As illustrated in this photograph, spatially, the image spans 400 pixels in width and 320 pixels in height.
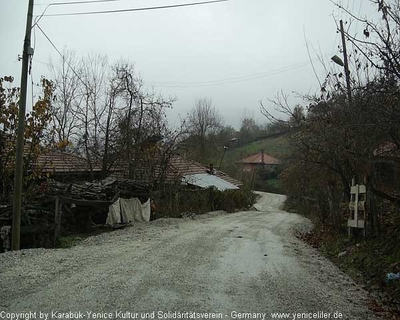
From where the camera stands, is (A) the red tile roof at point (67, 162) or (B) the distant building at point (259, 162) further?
(B) the distant building at point (259, 162)

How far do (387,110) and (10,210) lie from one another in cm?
1201

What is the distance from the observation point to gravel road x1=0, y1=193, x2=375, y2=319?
5766 mm

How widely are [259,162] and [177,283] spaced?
67358mm

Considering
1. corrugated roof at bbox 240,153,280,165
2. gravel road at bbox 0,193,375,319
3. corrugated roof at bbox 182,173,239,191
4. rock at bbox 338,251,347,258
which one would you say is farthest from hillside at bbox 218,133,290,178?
gravel road at bbox 0,193,375,319

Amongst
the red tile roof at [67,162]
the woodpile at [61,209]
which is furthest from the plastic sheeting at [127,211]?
the red tile roof at [67,162]

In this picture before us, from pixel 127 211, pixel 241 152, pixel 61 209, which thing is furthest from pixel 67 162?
pixel 241 152

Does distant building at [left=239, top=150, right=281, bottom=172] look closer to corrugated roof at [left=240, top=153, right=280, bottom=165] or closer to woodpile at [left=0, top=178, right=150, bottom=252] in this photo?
corrugated roof at [left=240, top=153, right=280, bottom=165]

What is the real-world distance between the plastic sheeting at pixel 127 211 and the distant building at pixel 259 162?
47.5m

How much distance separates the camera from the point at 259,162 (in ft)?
242

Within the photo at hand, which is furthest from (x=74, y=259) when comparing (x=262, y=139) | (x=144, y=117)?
(x=262, y=139)

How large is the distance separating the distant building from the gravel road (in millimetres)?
57133

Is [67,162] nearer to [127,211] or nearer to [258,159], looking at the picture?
[127,211]

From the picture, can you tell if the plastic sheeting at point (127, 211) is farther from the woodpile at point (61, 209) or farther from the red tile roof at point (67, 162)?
the red tile roof at point (67, 162)

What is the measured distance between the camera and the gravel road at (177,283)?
577cm
